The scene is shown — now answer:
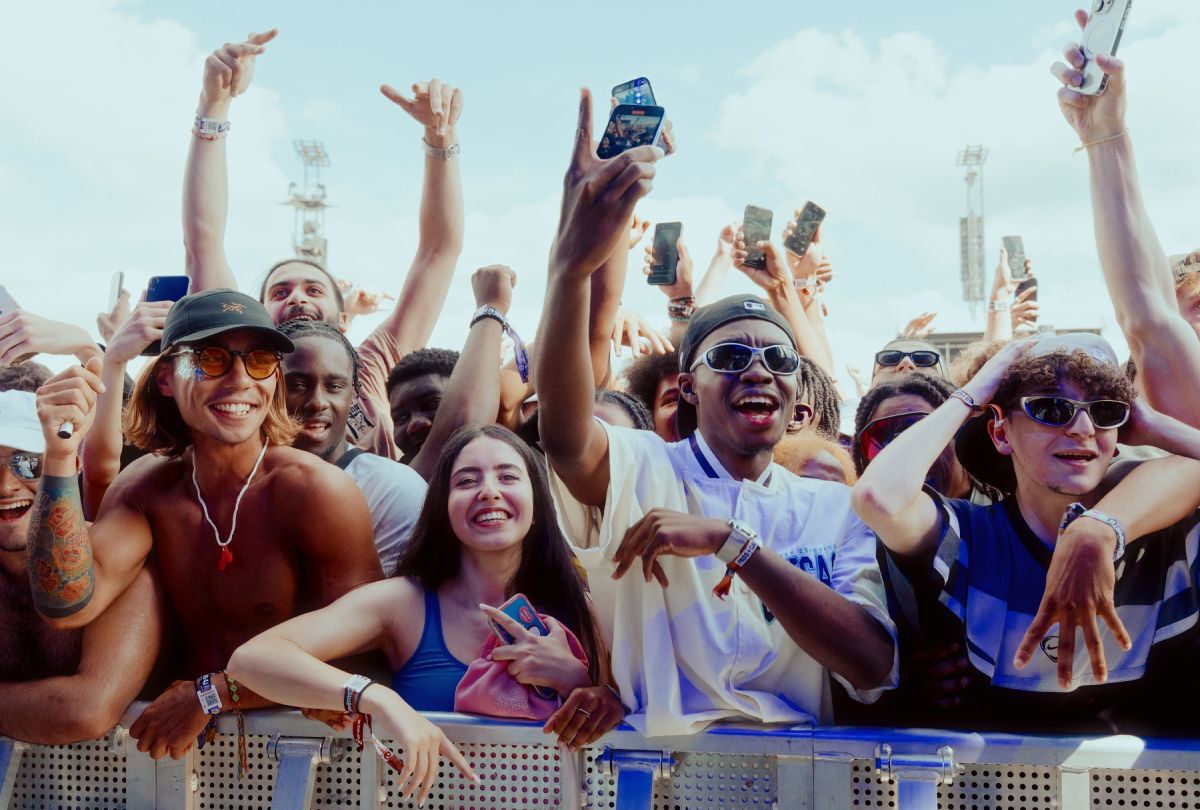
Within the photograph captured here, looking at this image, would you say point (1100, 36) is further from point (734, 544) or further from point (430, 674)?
point (430, 674)

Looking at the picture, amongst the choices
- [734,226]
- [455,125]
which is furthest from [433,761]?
[734,226]

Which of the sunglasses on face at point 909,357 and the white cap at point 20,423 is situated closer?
the white cap at point 20,423

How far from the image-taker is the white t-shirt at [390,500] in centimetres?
360

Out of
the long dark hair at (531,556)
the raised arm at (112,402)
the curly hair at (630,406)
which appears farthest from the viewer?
the curly hair at (630,406)

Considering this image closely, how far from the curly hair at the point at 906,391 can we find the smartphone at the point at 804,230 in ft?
7.11

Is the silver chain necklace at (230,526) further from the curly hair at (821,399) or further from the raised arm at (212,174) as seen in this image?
the curly hair at (821,399)

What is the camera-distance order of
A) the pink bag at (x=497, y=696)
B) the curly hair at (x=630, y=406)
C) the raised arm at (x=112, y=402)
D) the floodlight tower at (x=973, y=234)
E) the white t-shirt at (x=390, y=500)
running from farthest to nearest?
the floodlight tower at (x=973, y=234) < the curly hair at (x=630, y=406) < the white t-shirt at (x=390, y=500) < the raised arm at (x=112, y=402) < the pink bag at (x=497, y=696)

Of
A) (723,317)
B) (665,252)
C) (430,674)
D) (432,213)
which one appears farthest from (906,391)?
(432,213)

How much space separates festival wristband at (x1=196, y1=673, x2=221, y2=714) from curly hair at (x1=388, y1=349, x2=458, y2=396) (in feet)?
6.53

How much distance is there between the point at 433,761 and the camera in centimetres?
257

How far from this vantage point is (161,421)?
10.6ft

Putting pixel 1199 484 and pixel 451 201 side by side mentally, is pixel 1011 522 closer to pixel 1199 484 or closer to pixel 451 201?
pixel 1199 484

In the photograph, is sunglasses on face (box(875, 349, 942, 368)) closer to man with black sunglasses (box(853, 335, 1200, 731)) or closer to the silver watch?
man with black sunglasses (box(853, 335, 1200, 731))

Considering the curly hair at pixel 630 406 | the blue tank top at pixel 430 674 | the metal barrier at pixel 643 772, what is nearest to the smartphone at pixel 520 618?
the blue tank top at pixel 430 674
